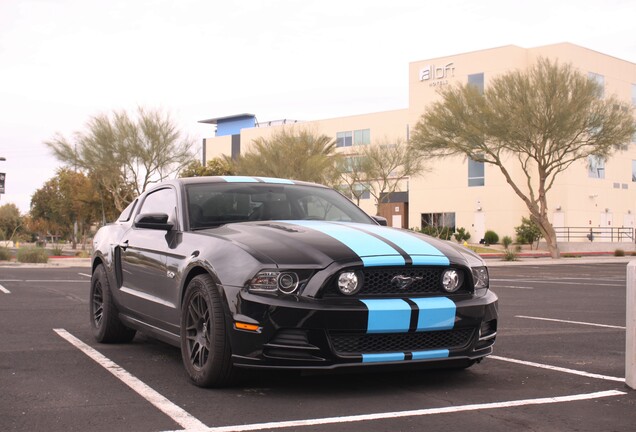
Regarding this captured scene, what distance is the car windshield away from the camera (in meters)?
6.37

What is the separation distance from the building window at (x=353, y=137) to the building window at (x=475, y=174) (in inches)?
512

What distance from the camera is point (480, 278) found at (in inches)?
222

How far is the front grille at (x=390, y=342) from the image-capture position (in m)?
5.01

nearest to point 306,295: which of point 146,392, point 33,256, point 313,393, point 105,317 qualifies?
point 313,393

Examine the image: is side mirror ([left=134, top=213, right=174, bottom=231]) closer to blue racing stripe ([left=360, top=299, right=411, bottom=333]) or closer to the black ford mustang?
the black ford mustang

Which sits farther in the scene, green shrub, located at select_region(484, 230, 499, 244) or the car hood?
green shrub, located at select_region(484, 230, 499, 244)

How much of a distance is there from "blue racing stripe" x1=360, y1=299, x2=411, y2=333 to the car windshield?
1.68 m

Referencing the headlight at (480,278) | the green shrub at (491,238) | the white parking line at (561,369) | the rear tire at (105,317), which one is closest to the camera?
the headlight at (480,278)

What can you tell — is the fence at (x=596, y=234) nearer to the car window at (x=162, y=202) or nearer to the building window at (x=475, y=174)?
the building window at (x=475, y=174)

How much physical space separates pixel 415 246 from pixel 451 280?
1.09 ft

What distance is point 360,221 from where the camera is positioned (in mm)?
6785

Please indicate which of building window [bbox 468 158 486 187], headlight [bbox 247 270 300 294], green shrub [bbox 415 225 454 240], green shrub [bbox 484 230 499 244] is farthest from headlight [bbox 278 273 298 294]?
building window [bbox 468 158 486 187]

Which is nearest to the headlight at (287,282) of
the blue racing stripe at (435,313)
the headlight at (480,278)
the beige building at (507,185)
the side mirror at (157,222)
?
the blue racing stripe at (435,313)

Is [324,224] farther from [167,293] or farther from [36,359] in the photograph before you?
[36,359]
